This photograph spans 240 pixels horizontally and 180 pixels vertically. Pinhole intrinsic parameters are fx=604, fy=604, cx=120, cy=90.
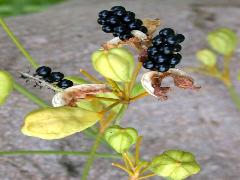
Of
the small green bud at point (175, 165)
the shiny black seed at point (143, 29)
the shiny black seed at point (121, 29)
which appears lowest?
the small green bud at point (175, 165)

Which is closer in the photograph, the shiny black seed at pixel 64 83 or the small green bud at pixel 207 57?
the shiny black seed at pixel 64 83

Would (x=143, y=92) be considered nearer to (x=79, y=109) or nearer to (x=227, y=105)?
(x=79, y=109)

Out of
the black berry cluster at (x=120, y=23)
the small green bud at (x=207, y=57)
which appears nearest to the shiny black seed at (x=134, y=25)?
the black berry cluster at (x=120, y=23)

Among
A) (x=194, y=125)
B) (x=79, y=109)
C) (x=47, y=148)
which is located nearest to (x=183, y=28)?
(x=194, y=125)

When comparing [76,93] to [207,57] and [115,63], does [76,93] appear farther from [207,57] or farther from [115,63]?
[207,57]

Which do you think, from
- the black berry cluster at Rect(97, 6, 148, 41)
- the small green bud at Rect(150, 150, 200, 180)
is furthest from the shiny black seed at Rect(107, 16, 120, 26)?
the small green bud at Rect(150, 150, 200, 180)

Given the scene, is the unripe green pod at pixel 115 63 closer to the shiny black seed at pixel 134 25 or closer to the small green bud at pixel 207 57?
the shiny black seed at pixel 134 25

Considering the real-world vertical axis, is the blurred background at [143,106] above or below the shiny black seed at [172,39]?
below
